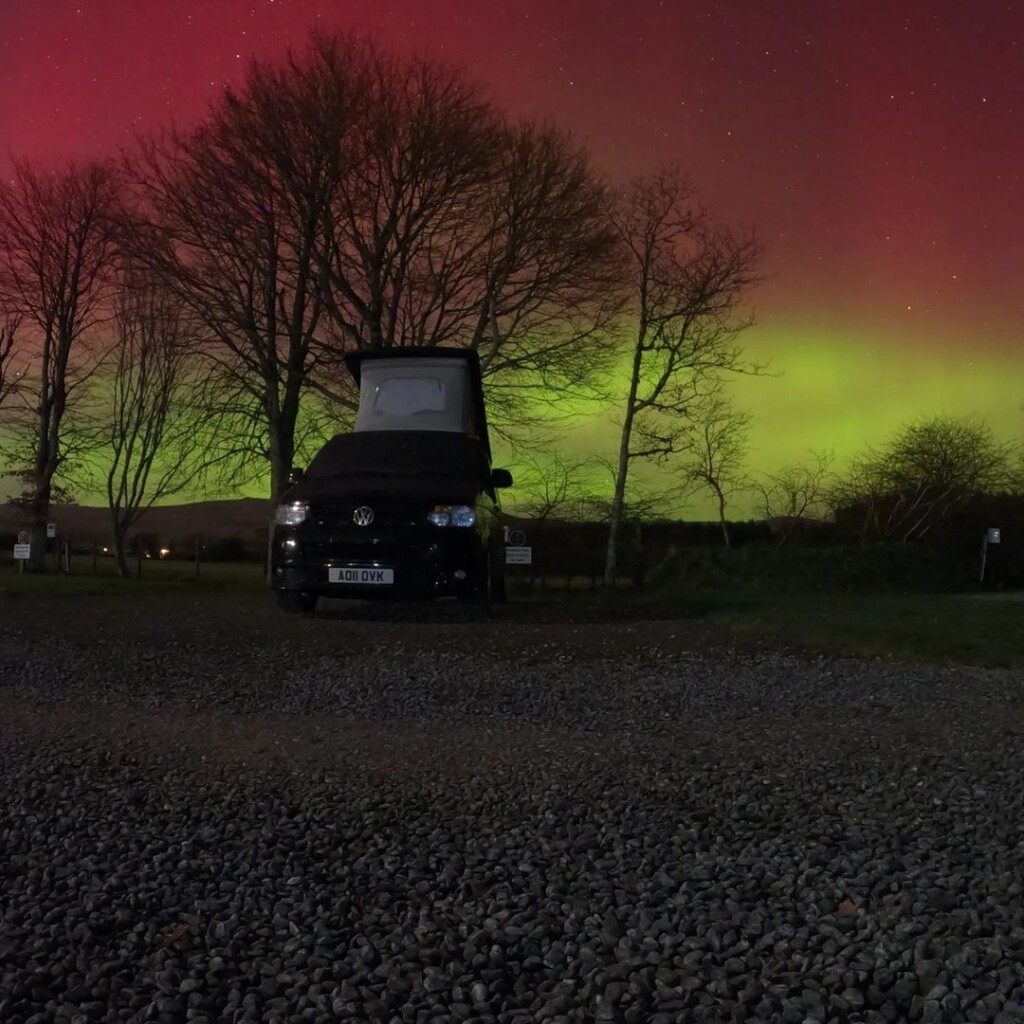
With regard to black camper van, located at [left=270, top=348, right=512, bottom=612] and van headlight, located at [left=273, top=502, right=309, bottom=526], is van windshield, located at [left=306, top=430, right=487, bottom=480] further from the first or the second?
van headlight, located at [left=273, top=502, right=309, bottom=526]

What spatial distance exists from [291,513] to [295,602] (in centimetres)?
103

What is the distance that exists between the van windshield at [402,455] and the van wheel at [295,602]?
1258 mm

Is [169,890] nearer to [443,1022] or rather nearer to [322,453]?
[443,1022]

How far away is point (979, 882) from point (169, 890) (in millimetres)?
2211

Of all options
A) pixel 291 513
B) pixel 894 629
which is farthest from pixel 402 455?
pixel 894 629

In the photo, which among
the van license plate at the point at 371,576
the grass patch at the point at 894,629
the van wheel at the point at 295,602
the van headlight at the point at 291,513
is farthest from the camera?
the van wheel at the point at 295,602

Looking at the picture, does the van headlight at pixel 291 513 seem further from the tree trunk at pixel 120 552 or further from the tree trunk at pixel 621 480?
the tree trunk at pixel 120 552

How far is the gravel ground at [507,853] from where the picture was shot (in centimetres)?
230

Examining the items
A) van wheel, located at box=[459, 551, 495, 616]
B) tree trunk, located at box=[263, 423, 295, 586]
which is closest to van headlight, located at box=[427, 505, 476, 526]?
van wheel, located at box=[459, 551, 495, 616]

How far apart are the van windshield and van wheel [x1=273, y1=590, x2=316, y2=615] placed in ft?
4.13

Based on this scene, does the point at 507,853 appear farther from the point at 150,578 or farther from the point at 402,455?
the point at 150,578

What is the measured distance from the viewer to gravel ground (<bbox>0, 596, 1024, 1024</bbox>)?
7.54 feet

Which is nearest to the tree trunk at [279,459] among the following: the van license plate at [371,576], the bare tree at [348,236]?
the bare tree at [348,236]

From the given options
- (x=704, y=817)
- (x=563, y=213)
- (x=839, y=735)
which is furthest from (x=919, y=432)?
(x=704, y=817)
